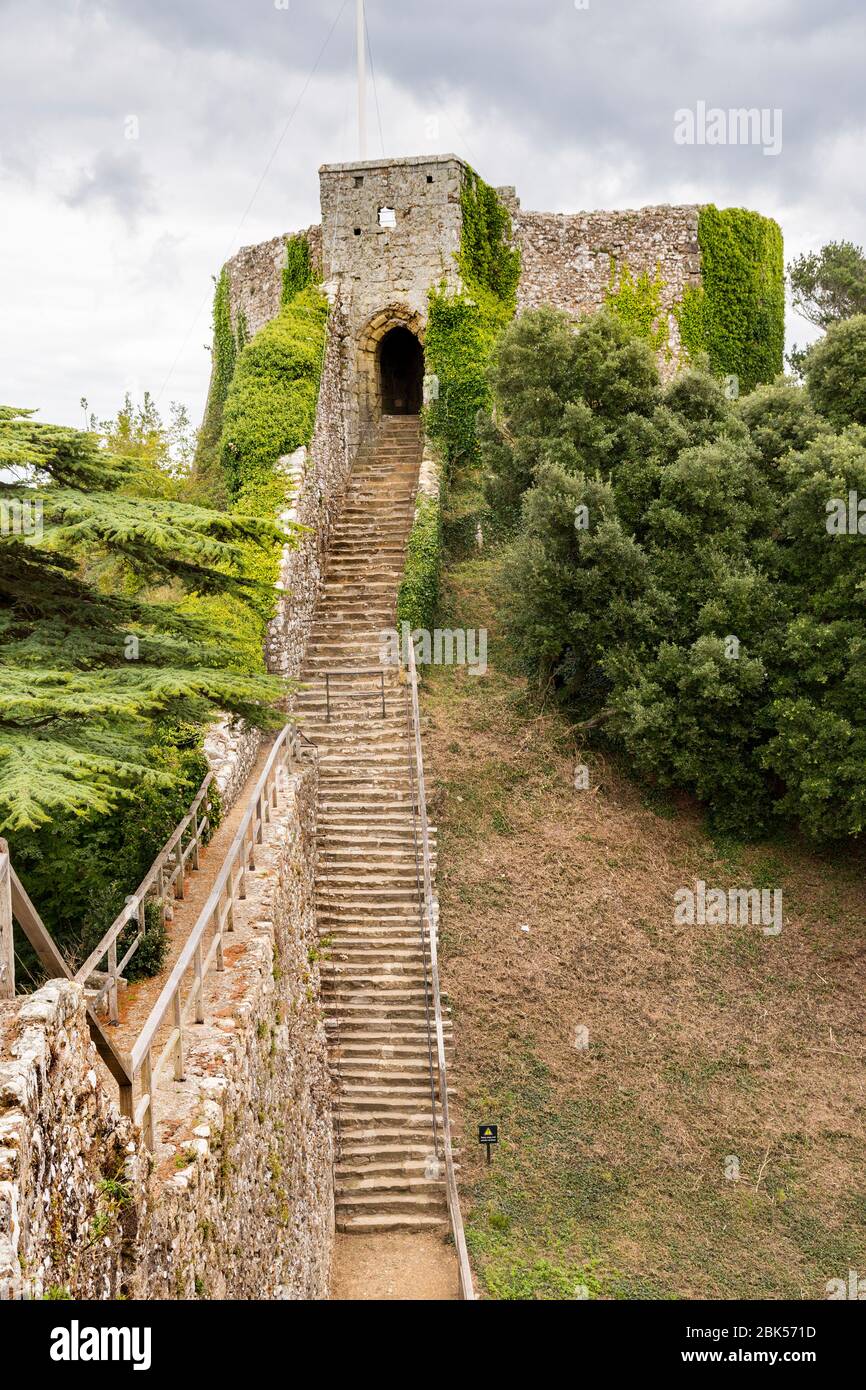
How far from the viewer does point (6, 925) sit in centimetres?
458

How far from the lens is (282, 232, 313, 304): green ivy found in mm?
25203

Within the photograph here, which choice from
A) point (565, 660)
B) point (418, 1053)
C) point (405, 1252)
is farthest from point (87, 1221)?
point (565, 660)

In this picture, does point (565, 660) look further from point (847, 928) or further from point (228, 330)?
point (228, 330)

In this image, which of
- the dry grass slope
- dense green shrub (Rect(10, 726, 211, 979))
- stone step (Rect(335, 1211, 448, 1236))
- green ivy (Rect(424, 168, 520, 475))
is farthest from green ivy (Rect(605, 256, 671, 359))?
stone step (Rect(335, 1211, 448, 1236))

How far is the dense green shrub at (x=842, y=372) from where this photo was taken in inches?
677

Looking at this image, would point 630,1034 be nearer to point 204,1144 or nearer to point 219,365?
point 204,1144

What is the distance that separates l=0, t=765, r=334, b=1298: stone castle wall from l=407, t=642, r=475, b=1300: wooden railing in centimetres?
135

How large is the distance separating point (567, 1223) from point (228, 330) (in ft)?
79.0

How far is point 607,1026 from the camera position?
47.9 feet

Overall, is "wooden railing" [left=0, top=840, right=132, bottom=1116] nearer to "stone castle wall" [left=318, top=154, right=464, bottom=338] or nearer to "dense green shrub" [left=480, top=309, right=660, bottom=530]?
"dense green shrub" [left=480, top=309, right=660, bottom=530]

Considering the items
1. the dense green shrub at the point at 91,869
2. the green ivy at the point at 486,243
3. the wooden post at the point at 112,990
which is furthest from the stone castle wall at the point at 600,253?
the wooden post at the point at 112,990

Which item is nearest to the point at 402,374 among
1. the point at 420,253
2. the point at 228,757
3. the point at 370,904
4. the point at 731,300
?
the point at 420,253

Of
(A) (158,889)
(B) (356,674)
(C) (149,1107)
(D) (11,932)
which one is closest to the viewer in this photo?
(D) (11,932)

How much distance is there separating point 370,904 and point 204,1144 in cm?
837
